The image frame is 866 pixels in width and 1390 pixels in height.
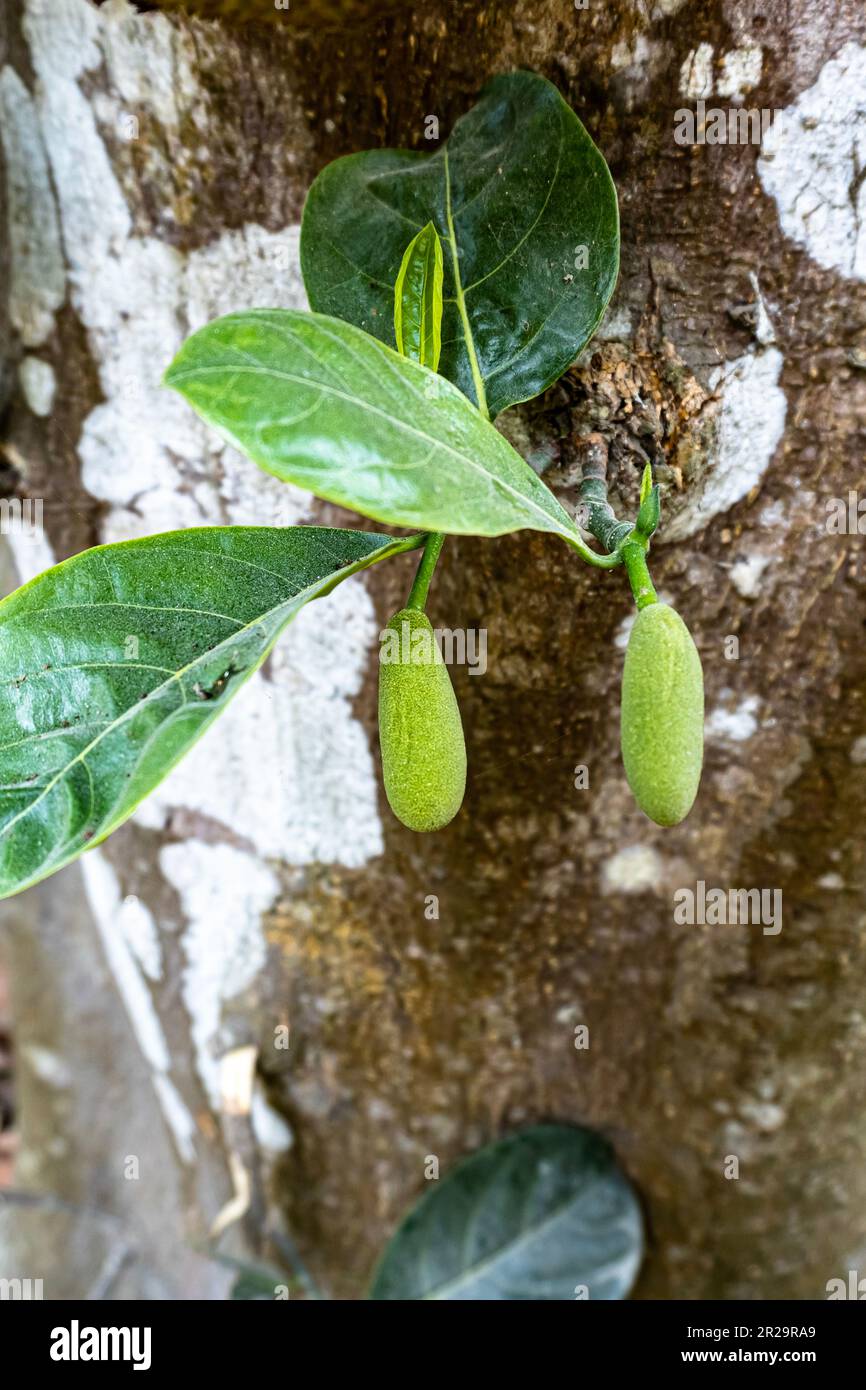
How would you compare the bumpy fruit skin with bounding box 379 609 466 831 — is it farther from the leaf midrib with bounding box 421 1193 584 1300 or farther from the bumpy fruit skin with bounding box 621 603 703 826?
the leaf midrib with bounding box 421 1193 584 1300

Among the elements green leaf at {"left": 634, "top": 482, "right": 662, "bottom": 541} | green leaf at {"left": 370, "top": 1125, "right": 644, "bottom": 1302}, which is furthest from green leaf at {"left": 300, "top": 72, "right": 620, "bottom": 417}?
green leaf at {"left": 370, "top": 1125, "right": 644, "bottom": 1302}

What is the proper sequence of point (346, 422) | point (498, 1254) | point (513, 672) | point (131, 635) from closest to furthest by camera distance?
point (346, 422)
point (131, 635)
point (513, 672)
point (498, 1254)

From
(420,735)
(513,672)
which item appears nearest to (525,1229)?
(513,672)

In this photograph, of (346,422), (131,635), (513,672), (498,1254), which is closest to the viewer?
(346,422)

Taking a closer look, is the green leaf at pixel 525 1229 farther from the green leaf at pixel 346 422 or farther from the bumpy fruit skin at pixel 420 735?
the green leaf at pixel 346 422

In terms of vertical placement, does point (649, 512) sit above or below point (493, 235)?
below

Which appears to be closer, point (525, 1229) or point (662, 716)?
point (662, 716)

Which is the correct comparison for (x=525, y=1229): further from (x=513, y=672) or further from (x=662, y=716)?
(x=662, y=716)
